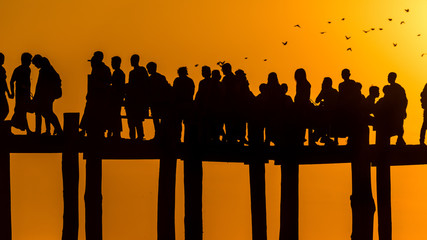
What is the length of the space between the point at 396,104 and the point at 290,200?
266 cm

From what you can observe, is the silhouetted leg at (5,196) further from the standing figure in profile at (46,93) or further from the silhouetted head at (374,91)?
the silhouetted head at (374,91)

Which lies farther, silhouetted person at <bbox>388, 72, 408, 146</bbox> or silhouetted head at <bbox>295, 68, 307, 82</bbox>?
silhouetted person at <bbox>388, 72, 408, 146</bbox>

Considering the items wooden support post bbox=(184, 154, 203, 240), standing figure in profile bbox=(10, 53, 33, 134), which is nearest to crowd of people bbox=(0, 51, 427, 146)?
standing figure in profile bbox=(10, 53, 33, 134)

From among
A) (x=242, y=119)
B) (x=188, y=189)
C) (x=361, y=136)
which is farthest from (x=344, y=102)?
(x=188, y=189)

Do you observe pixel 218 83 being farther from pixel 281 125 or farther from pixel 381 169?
pixel 381 169

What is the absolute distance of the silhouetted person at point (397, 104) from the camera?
1809 cm

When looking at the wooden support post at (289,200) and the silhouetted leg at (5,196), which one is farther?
the wooden support post at (289,200)

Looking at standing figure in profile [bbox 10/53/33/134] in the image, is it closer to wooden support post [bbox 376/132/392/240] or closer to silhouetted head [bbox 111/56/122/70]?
silhouetted head [bbox 111/56/122/70]

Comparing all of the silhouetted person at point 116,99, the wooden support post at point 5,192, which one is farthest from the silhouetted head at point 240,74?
the wooden support post at point 5,192

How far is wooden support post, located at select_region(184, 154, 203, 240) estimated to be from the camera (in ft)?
54.0

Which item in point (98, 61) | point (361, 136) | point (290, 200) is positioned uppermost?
point (98, 61)

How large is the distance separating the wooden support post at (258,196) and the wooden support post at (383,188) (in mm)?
2119

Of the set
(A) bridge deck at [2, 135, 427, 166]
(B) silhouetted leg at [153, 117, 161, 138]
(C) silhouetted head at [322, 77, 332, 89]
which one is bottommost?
(A) bridge deck at [2, 135, 427, 166]

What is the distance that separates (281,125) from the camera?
16.9 m
